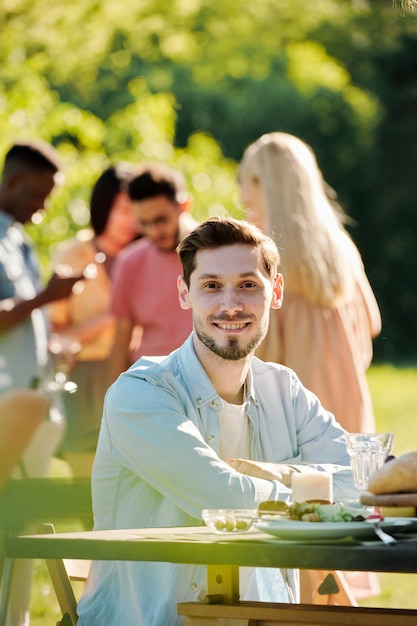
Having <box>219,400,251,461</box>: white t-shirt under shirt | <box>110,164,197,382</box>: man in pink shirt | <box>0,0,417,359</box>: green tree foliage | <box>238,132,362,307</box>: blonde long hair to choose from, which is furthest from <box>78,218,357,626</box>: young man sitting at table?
<box>0,0,417,359</box>: green tree foliage

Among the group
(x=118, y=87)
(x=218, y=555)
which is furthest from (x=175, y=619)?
(x=118, y=87)

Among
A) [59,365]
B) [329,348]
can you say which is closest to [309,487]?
[329,348]

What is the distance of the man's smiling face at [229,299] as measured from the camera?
3193 mm

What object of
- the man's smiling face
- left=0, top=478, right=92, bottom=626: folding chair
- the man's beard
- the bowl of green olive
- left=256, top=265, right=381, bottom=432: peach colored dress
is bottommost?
the bowl of green olive

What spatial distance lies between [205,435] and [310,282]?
178 centimetres

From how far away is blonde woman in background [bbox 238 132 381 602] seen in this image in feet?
15.9

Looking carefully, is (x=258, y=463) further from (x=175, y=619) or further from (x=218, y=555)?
(x=218, y=555)

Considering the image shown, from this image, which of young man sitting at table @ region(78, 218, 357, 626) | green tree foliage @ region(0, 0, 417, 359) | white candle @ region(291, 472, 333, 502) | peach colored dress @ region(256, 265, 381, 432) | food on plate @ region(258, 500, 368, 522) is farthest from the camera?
green tree foliage @ region(0, 0, 417, 359)

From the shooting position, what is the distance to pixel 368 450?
288 centimetres

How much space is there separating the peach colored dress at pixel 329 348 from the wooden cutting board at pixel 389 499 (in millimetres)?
2347

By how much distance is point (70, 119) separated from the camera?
12914 mm

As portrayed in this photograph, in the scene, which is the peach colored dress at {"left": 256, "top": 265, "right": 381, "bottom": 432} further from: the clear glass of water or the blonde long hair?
the clear glass of water

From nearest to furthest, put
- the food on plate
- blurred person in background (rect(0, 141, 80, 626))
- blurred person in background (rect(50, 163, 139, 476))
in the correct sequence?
1. the food on plate
2. blurred person in background (rect(0, 141, 80, 626))
3. blurred person in background (rect(50, 163, 139, 476))

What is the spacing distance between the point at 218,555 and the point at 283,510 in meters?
0.39
